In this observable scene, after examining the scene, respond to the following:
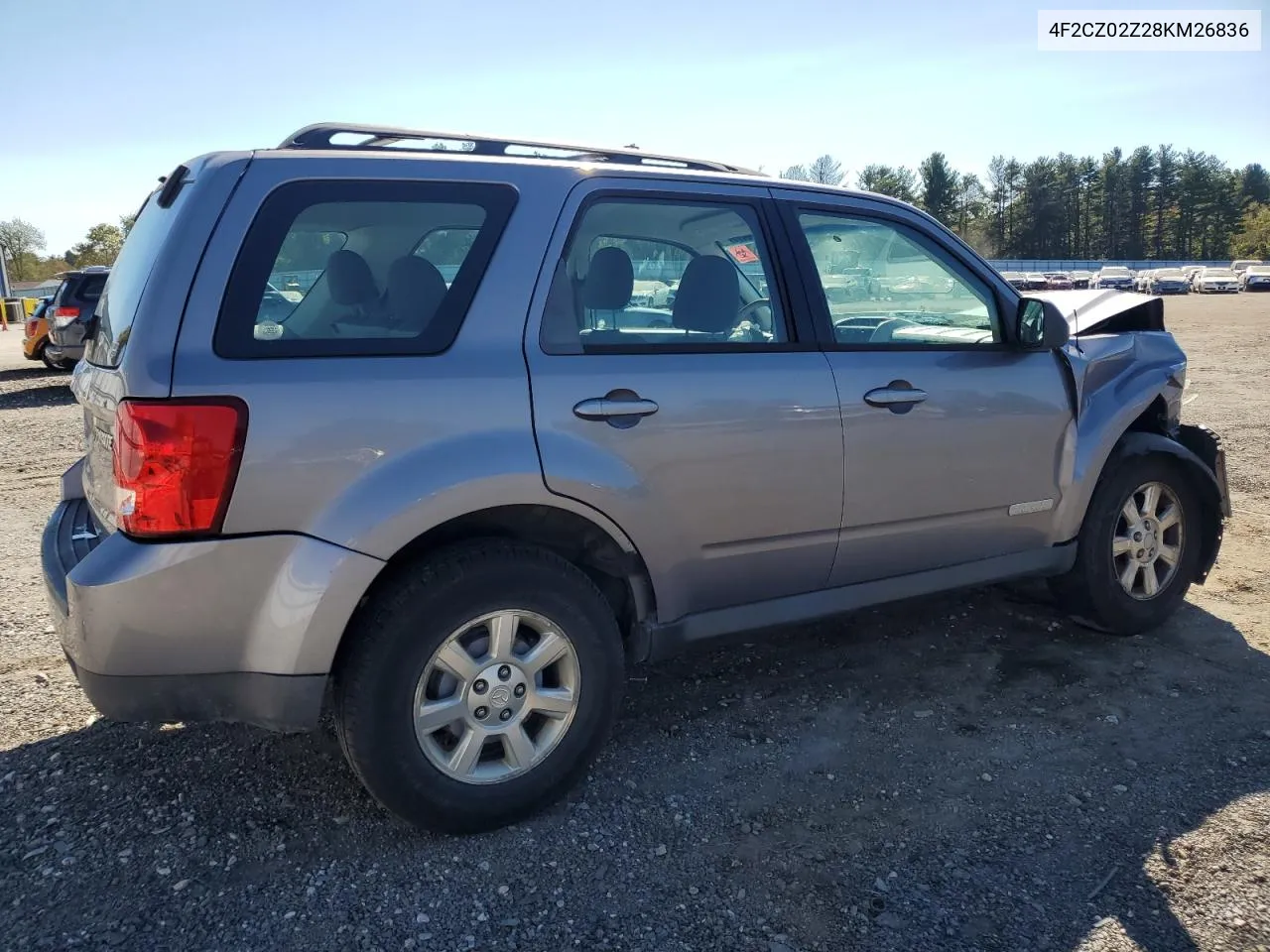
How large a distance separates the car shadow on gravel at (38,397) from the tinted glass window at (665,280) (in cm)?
1109

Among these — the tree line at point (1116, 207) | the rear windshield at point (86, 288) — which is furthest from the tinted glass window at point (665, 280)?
the tree line at point (1116, 207)

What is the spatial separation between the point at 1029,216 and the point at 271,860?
11813 cm

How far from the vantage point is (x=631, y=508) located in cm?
294

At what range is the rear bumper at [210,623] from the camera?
241 centimetres

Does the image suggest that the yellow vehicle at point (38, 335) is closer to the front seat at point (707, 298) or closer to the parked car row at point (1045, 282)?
the front seat at point (707, 298)

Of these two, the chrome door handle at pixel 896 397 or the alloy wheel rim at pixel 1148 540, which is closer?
the chrome door handle at pixel 896 397

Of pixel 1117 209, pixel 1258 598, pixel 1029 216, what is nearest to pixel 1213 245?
pixel 1117 209

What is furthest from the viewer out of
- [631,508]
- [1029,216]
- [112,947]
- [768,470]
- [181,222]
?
[1029,216]

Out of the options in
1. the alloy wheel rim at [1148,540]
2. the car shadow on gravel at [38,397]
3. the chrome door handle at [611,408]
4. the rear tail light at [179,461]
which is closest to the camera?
the rear tail light at [179,461]

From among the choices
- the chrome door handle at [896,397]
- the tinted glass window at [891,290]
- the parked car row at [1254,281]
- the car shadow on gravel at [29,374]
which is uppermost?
the tinted glass window at [891,290]

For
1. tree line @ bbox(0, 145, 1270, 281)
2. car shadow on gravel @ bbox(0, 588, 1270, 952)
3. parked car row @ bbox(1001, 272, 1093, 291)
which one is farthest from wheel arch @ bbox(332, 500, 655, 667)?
tree line @ bbox(0, 145, 1270, 281)

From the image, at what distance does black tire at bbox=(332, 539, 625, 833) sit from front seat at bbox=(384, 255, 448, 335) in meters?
0.67

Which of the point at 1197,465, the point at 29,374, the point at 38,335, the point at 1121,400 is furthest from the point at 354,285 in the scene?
the point at 29,374

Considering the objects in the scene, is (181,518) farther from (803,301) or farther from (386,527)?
(803,301)
